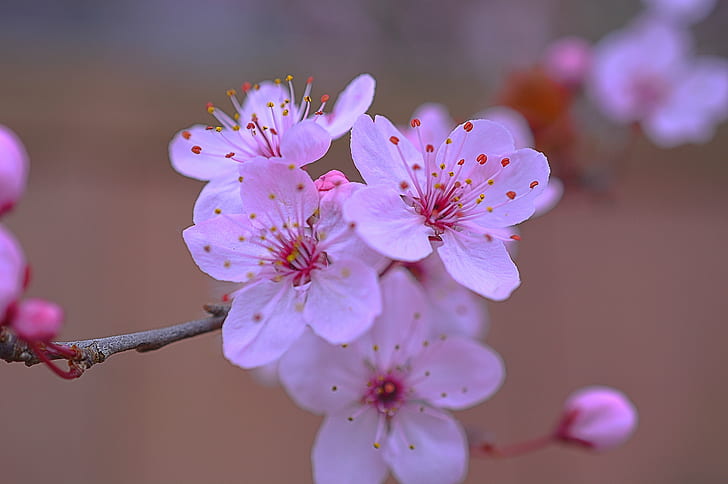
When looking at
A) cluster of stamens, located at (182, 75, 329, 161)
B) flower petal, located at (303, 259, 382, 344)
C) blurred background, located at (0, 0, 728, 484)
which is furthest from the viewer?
blurred background, located at (0, 0, 728, 484)

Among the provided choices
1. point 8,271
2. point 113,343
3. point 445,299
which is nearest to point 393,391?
point 445,299

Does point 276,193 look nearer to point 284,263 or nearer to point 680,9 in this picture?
point 284,263

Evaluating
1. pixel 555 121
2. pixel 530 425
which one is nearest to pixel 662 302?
pixel 530 425

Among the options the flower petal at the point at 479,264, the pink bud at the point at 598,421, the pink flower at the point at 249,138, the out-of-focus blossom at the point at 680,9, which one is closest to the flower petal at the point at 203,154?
the pink flower at the point at 249,138

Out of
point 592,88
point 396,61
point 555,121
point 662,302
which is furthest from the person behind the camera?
point 396,61

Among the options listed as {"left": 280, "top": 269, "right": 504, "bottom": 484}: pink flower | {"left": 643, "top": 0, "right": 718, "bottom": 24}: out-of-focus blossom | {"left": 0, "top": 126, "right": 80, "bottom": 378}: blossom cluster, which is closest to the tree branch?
{"left": 0, "top": 126, "right": 80, "bottom": 378}: blossom cluster

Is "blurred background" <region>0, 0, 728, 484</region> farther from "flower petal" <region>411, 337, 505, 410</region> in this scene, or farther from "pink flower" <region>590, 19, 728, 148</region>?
"flower petal" <region>411, 337, 505, 410</region>

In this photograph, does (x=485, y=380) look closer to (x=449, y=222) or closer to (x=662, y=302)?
(x=449, y=222)
